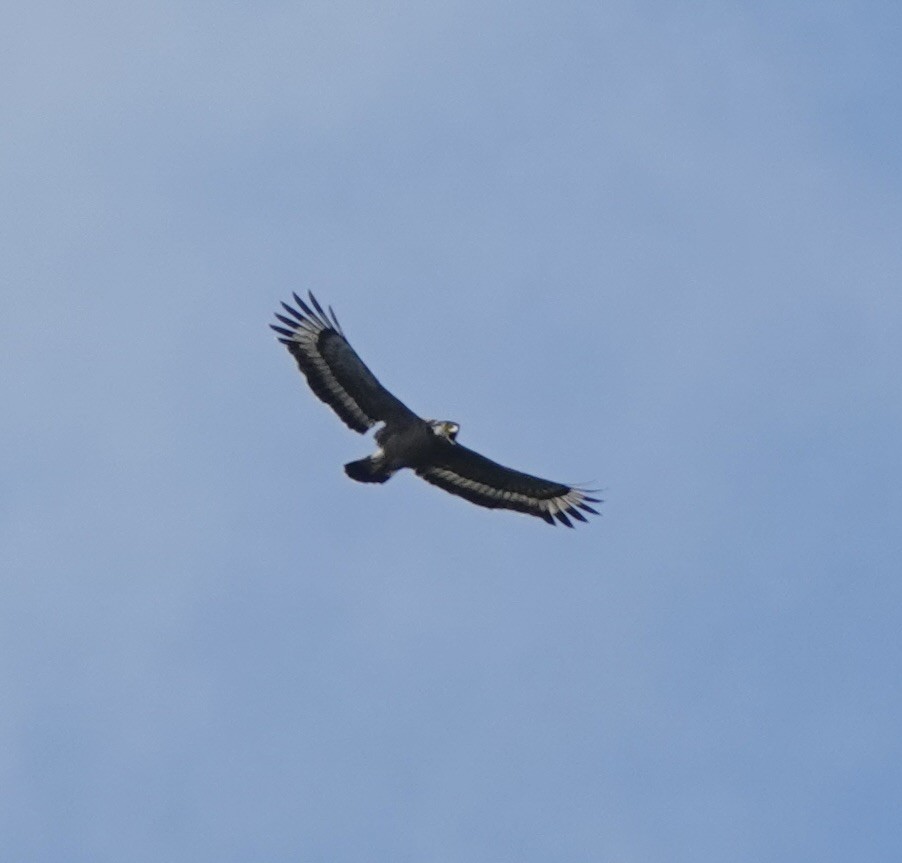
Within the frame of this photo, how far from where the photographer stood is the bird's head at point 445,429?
39812 millimetres

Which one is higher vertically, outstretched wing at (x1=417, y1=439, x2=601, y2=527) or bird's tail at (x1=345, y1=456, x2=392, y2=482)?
outstretched wing at (x1=417, y1=439, x2=601, y2=527)

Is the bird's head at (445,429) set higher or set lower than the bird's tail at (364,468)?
higher

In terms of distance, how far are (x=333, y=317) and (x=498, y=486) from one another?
15.4 feet

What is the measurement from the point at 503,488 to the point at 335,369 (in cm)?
415

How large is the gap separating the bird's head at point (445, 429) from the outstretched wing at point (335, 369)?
50cm

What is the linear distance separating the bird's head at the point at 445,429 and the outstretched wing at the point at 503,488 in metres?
0.72

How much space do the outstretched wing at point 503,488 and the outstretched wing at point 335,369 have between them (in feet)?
5.25

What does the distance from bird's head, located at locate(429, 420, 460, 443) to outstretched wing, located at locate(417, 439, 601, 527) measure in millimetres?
717

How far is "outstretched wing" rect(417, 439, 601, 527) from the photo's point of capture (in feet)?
134

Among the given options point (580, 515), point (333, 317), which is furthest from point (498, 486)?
point (333, 317)

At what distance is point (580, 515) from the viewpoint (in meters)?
41.0

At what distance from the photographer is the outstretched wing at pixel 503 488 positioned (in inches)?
1604

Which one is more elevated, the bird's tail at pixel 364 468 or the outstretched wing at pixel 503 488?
the outstretched wing at pixel 503 488

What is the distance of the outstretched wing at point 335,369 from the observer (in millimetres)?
39688
